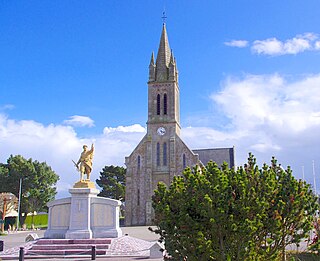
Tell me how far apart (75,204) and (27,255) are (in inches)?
155

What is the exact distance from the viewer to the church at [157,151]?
47.8 metres

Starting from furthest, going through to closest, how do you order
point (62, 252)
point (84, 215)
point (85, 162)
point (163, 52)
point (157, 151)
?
point (163, 52) → point (157, 151) → point (85, 162) → point (84, 215) → point (62, 252)

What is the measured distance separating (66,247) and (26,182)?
119ft

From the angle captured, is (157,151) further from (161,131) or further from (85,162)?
(85,162)

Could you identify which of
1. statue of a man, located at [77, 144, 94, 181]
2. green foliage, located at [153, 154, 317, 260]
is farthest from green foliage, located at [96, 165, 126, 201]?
green foliage, located at [153, 154, 317, 260]

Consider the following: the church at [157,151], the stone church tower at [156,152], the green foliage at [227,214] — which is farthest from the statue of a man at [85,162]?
the stone church tower at [156,152]

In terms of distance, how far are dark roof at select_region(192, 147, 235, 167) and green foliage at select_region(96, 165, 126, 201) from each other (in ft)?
55.0

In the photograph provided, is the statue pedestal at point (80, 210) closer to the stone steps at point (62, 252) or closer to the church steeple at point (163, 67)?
the stone steps at point (62, 252)

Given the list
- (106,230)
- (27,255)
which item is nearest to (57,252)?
(27,255)

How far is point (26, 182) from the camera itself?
5247 centimetres

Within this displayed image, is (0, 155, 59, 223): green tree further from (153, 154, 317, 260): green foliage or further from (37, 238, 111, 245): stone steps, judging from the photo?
(153, 154, 317, 260): green foliage

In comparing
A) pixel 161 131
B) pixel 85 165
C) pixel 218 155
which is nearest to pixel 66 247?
pixel 85 165

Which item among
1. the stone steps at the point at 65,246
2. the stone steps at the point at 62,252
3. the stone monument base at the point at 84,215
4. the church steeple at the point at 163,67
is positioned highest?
the church steeple at the point at 163,67

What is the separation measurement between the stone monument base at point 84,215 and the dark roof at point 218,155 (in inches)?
1436
